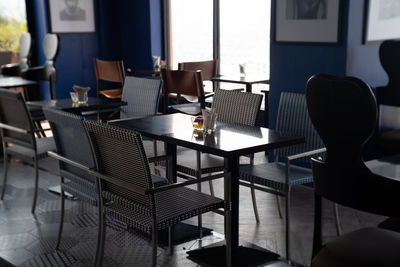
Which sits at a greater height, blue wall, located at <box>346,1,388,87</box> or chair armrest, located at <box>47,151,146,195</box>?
blue wall, located at <box>346,1,388,87</box>

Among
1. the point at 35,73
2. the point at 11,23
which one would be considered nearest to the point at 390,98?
the point at 35,73

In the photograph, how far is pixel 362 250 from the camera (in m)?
1.72

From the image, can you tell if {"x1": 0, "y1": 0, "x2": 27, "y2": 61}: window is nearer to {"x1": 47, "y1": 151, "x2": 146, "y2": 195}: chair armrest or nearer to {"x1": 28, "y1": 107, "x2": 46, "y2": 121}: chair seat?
{"x1": 28, "y1": 107, "x2": 46, "y2": 121}: chair seat

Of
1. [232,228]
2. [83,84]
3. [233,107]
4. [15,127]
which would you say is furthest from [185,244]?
[83,84]

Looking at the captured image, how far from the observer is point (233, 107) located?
11.6 feet

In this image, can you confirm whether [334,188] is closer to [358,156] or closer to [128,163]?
[358,156]

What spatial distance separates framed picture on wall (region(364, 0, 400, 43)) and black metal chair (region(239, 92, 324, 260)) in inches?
37.4

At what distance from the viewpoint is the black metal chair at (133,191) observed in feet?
7.44

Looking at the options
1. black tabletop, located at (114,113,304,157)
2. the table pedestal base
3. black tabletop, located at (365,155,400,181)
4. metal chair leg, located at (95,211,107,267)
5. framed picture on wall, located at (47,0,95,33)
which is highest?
framed picture on wall, located at (47,0,95,33)

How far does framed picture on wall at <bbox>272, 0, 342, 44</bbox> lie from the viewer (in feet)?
12.6

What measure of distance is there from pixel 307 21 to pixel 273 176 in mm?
1584

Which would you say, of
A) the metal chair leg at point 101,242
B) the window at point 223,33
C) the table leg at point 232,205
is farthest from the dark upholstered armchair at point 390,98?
Answer: the metal chair leg at point 101,242

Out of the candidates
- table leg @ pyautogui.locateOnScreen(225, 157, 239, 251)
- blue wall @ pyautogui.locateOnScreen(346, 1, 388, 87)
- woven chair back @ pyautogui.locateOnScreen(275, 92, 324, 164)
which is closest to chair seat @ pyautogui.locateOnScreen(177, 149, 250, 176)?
woven chair back @ pyautogui.locateOnScreen(275, 92, 324, 164)

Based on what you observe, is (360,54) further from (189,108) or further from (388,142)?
(189,108)
